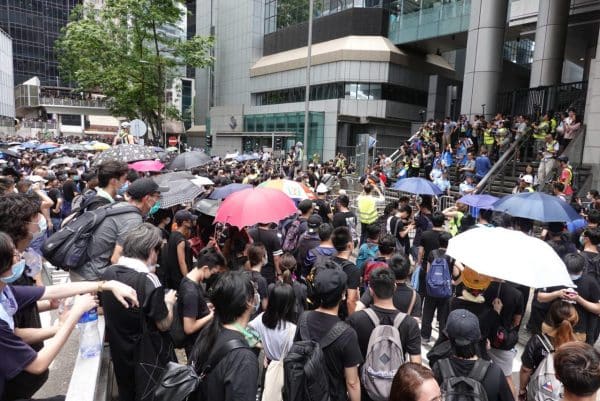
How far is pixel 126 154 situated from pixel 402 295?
24.0 ft

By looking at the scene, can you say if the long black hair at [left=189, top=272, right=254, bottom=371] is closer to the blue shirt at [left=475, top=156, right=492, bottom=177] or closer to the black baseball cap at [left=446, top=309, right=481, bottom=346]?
the black baseball cap at [left=446, top=309, right=481, bottom=346]

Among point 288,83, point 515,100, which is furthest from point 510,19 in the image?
point 288,83

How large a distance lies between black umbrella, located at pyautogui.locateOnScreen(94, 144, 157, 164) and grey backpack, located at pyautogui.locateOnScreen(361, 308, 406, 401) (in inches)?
285

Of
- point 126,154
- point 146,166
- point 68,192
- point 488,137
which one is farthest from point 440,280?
point 488,137

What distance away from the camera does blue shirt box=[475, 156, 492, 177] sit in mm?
14750

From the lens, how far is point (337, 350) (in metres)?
2.81

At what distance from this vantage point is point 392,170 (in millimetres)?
20344

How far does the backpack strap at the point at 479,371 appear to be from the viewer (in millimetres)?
2639

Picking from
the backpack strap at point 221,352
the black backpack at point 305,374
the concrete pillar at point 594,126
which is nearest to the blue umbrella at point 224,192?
the black backpack at point 305,374

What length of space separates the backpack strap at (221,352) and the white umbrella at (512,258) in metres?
2.08

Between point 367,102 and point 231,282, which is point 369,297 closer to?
point 231,282

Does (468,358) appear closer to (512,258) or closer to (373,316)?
(373,316)

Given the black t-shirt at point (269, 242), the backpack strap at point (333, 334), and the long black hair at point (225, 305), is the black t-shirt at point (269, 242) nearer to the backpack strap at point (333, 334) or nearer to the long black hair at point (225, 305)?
the backpack strap at point (333, 334)

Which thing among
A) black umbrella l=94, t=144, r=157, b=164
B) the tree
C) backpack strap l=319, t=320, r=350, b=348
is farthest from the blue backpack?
the tree
